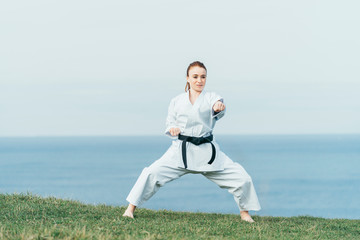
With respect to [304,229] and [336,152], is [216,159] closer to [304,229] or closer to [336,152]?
[304,229]

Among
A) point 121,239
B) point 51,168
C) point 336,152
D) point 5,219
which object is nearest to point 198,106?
point 121,239

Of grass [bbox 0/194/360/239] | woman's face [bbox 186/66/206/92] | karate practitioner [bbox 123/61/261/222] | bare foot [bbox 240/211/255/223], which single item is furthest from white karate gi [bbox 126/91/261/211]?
grass [bbox 0/194/360/239]

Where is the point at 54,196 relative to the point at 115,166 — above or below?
above

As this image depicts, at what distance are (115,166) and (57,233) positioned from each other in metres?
95.7

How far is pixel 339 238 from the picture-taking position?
5.55 meters

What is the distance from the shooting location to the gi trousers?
19.5 ft

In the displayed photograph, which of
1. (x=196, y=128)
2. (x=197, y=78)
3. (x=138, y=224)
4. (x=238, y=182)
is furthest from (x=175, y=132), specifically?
(x=138, y=224)

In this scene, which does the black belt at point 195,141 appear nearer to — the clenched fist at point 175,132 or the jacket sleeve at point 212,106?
the clenched fist at point 175,132

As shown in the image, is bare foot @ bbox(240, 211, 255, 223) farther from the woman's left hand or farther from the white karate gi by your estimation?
the woman's left hand

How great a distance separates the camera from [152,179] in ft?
19.5

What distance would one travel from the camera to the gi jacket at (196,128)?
5.94m

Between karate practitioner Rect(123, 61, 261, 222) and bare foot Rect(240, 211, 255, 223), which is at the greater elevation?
karate practitioner Rect(123, 61, 261, 222)

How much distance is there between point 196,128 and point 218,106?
378mm

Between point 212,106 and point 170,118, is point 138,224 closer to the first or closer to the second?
point 170,118
